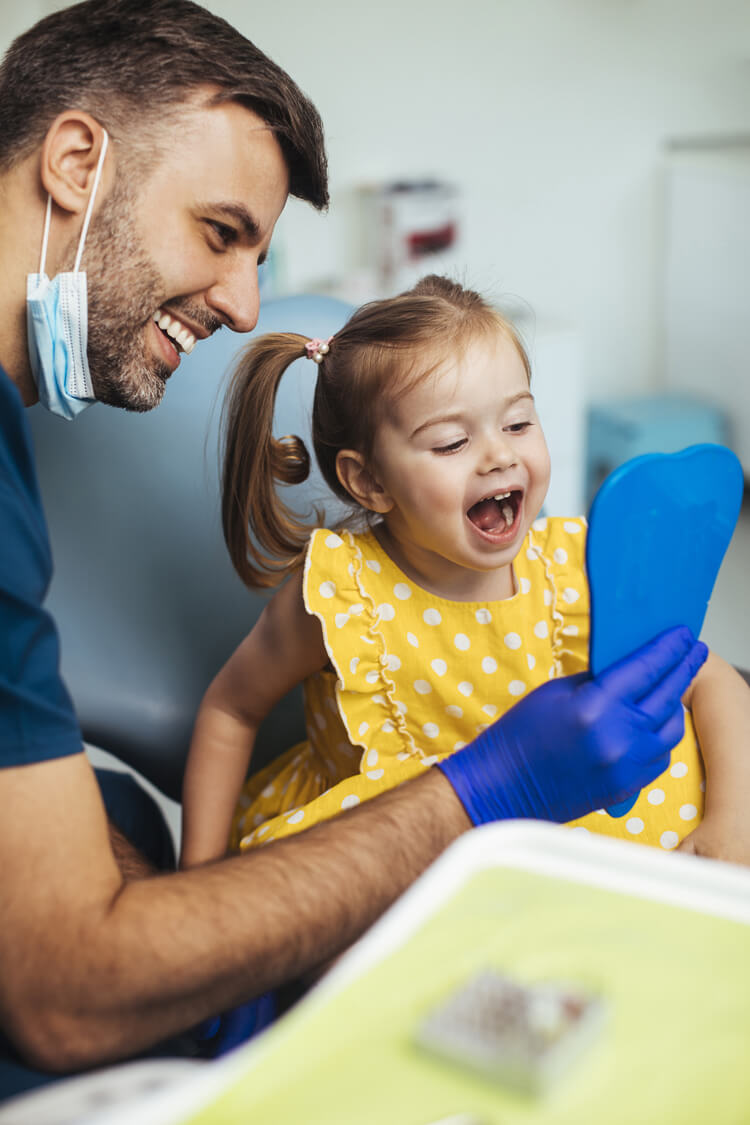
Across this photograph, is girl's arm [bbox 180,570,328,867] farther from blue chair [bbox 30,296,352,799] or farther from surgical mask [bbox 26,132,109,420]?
surgical mask [bbox 26,132,109,420]

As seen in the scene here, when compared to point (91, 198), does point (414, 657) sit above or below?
below

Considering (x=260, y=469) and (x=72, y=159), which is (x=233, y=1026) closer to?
(x=260, y=469)

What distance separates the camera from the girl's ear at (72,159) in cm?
99

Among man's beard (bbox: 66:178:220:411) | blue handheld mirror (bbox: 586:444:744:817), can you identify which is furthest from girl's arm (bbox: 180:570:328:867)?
blue handheld mirror (bbox: 586:444:744:817)

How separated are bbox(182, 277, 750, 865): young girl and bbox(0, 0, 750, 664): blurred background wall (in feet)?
6.14

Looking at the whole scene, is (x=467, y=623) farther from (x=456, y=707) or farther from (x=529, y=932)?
(x=529, y=932)

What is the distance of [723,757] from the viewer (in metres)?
1.05

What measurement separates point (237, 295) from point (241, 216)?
77 mm

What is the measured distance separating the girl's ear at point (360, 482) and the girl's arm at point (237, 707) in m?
0.10

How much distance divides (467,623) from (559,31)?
2917mm

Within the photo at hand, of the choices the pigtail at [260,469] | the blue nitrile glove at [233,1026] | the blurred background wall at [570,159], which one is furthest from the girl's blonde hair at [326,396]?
the blurred background wall at [570,159]

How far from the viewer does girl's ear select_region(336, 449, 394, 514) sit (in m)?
1.12

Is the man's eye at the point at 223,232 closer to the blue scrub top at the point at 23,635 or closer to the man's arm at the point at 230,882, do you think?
the blue scrub top at the point at 23,635

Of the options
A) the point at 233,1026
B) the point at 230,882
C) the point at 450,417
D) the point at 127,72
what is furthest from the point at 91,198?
the point at 233,1026
